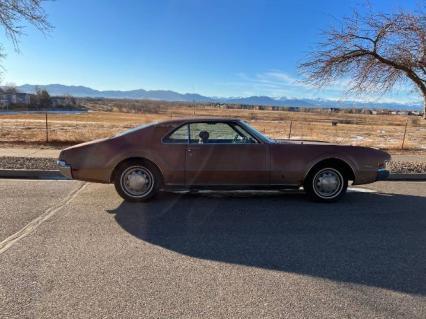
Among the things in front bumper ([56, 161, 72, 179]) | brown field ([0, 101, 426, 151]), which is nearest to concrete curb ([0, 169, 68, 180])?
front bumper ([56, 161, 72, 179])

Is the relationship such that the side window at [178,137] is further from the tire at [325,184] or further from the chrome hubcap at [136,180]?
the tire at [325,184]

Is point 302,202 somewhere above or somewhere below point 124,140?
below

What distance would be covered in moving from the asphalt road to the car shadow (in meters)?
0.01

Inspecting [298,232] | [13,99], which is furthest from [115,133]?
[13,99]

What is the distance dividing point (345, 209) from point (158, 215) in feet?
9.50

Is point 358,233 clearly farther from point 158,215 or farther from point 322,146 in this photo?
point 158,215

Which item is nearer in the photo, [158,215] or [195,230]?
[195,230]

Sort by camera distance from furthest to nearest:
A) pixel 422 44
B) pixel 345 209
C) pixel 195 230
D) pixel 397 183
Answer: pixel 422 44, pixel 397 183, pixel 345 209, pixel 195 230

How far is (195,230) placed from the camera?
5.01 metres

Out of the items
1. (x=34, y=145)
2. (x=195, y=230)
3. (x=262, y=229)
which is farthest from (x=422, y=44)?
(x=34, y=145)

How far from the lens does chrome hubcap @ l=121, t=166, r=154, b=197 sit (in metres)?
6.29

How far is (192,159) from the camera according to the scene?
6.27 metres

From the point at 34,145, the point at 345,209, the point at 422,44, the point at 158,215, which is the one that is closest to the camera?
the point at 158,215

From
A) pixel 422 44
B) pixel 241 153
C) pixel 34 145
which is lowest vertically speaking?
pixel 34 145
